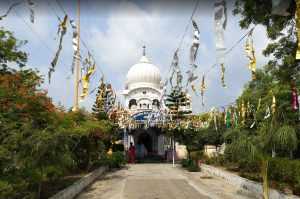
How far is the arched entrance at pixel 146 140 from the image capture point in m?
38.4

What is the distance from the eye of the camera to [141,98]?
39.6 m

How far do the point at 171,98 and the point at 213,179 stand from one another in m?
18.9

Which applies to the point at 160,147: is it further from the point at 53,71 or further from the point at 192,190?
the point at 53,71

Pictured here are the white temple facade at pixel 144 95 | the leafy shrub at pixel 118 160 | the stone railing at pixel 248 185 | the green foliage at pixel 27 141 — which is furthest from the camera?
the white temple facade at pixel 144 95

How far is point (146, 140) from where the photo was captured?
39.5 m

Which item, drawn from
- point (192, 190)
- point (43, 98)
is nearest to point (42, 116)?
point (43, 98)

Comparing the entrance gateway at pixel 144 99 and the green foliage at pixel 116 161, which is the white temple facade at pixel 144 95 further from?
the green foliage at pixel 116 161

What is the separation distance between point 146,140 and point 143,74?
742 centimetres

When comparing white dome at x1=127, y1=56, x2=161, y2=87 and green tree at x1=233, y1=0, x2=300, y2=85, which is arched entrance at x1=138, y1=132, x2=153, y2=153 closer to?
white dome at x1=127, y1=56, x2=161, y2=87

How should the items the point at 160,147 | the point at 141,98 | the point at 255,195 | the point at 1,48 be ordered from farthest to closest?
the point at 141,98
the point at 160,147
the point at 1,48
the point at 255,195

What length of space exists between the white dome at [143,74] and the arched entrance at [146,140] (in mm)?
5947

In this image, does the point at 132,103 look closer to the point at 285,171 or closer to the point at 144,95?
the point at 144,95

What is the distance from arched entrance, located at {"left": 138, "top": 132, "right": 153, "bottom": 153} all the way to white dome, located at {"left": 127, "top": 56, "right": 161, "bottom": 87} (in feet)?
19.5

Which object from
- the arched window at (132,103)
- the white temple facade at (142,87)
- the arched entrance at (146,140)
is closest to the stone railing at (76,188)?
the arched entrance at (146,140)
